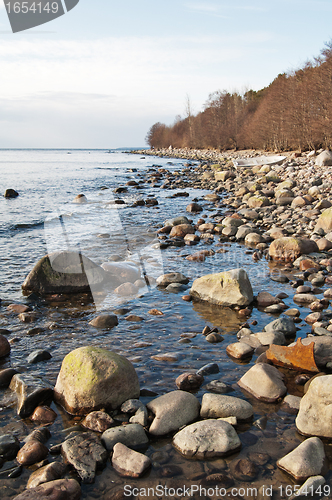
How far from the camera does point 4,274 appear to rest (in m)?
7.02

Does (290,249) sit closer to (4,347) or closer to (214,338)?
(214,338)

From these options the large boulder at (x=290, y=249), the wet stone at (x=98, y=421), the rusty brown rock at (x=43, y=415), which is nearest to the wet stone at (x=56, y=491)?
the wet stone at (x=98, y=421)

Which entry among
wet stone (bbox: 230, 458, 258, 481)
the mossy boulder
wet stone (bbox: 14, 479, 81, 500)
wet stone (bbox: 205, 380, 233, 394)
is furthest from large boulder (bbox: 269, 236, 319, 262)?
wet stone (bbox: 14, 479, 81, 500)

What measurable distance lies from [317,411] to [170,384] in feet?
4.45

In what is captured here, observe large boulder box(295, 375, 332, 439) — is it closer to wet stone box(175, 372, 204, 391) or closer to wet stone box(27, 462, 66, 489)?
wet stone box(175, 372, 204, 391)

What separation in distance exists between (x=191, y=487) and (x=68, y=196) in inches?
727

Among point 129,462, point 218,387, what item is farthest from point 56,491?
point 218,387

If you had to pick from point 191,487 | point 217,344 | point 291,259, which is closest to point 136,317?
point 217,344

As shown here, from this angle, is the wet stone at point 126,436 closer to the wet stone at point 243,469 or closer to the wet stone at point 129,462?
the wet stone at point 129,462

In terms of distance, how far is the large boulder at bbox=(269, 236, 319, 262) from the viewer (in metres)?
7.54

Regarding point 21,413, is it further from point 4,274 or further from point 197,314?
point 4,274

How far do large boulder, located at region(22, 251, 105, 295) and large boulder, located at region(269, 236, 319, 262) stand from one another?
375 centimetres

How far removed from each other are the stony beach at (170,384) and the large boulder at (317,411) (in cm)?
1

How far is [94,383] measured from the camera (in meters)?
3.20
